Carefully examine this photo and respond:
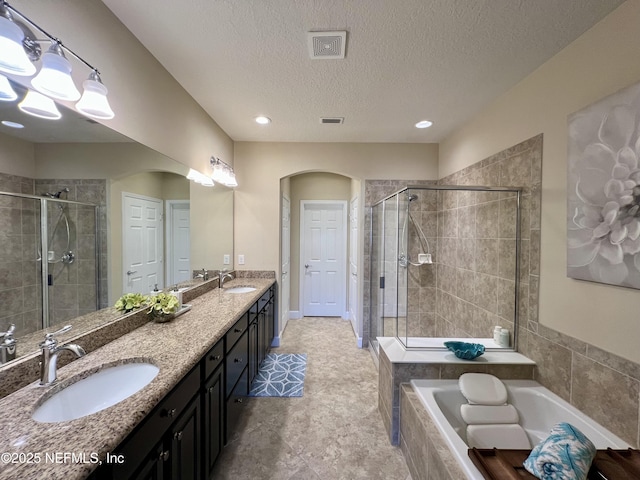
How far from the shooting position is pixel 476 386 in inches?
69.3

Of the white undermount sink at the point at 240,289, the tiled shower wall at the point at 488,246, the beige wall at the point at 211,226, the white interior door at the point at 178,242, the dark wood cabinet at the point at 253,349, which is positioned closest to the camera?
the tiled shower wall at the point at 488,246

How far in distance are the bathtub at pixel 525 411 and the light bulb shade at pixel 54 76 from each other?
7.65ft

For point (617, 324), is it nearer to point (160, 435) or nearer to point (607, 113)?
point (607, 113)

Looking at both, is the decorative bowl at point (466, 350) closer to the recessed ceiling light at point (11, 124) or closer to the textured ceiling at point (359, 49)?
the textured ceiling at point (359, 49)

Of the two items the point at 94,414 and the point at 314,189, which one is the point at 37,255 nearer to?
the point at 94,414

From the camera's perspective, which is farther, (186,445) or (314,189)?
(314,189)

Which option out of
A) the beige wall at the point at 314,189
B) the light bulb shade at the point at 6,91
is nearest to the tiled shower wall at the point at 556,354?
the beige wall at the point at 314,189

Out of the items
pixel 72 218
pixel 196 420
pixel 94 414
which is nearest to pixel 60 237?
pixel 72 218

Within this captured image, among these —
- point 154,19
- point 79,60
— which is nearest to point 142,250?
point 79,60

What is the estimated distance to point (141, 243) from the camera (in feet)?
5.83

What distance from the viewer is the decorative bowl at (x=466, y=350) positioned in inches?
75.9

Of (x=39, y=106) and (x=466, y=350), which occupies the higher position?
(x=39, y=106)

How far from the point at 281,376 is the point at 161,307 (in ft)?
5.11

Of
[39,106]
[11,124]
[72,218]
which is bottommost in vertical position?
[72,218]
